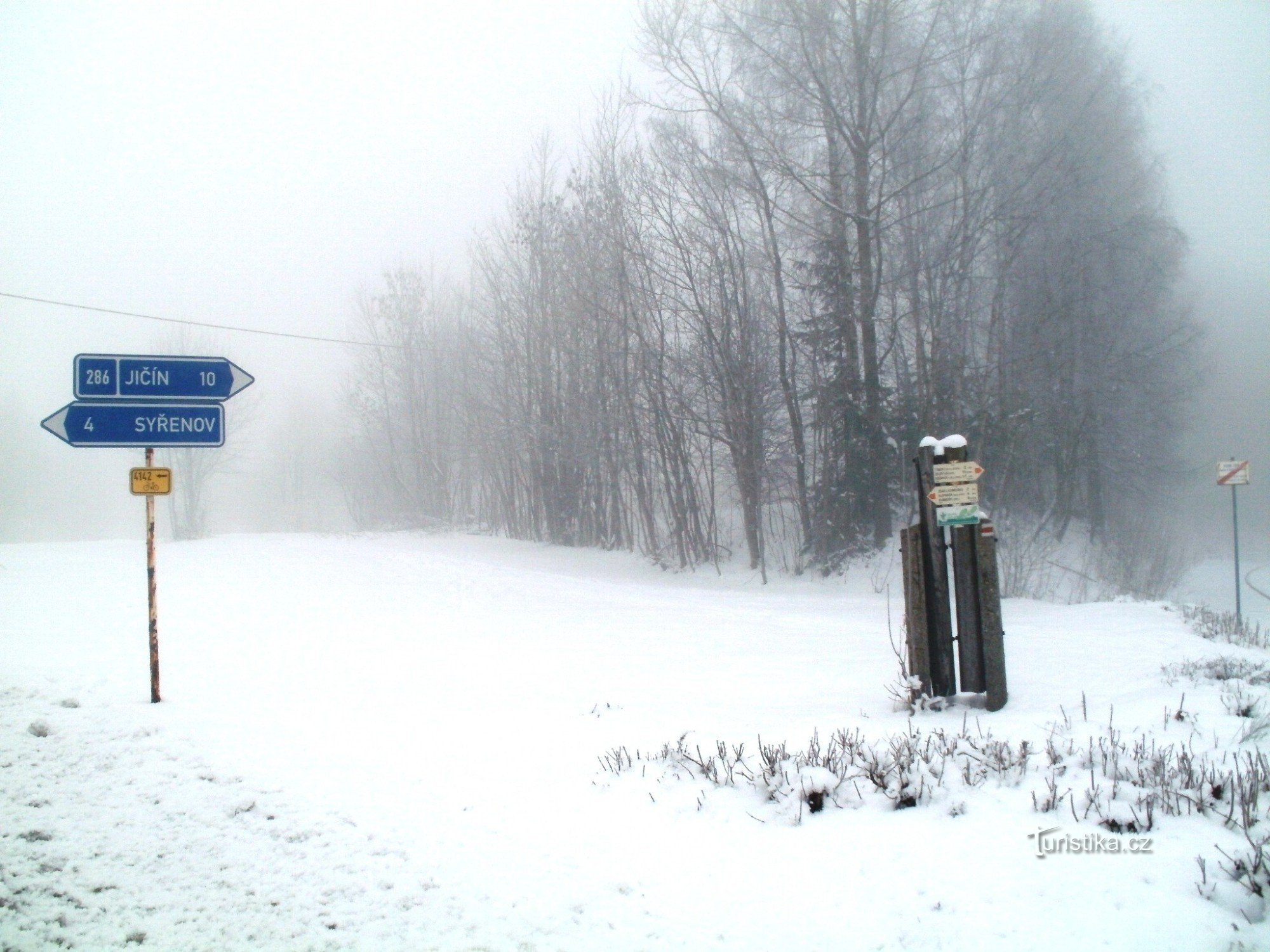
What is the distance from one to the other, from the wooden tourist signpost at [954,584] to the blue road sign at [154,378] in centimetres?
611

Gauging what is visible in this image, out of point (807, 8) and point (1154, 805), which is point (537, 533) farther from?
point (1154, 805)

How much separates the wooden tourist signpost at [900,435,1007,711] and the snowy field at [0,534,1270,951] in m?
0.31

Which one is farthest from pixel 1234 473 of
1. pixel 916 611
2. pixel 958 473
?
pixel 916 611

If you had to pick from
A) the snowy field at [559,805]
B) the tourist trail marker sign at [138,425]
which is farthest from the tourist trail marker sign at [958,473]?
the tourist trail marker sign at [138,425]

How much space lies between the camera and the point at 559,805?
193 inches

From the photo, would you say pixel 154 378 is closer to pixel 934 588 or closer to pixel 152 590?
pixel 152 590

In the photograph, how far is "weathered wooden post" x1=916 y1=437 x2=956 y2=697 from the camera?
20.7 feet

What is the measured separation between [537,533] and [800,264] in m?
16.7

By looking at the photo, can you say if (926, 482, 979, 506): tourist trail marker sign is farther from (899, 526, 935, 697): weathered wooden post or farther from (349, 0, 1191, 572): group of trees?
(349, 0, 1191, 572): group of trees

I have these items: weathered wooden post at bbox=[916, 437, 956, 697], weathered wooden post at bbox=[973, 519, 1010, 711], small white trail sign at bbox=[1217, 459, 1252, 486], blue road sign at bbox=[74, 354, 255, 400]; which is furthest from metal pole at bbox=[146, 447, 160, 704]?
small white trail sign at bbox=[1217, 459, 1252, 486]

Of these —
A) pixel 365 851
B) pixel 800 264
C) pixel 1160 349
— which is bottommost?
pixel 365 851

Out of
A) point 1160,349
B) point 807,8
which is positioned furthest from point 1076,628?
point 1160,349

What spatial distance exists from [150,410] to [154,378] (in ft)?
1.01

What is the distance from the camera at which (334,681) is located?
8.99 meters
